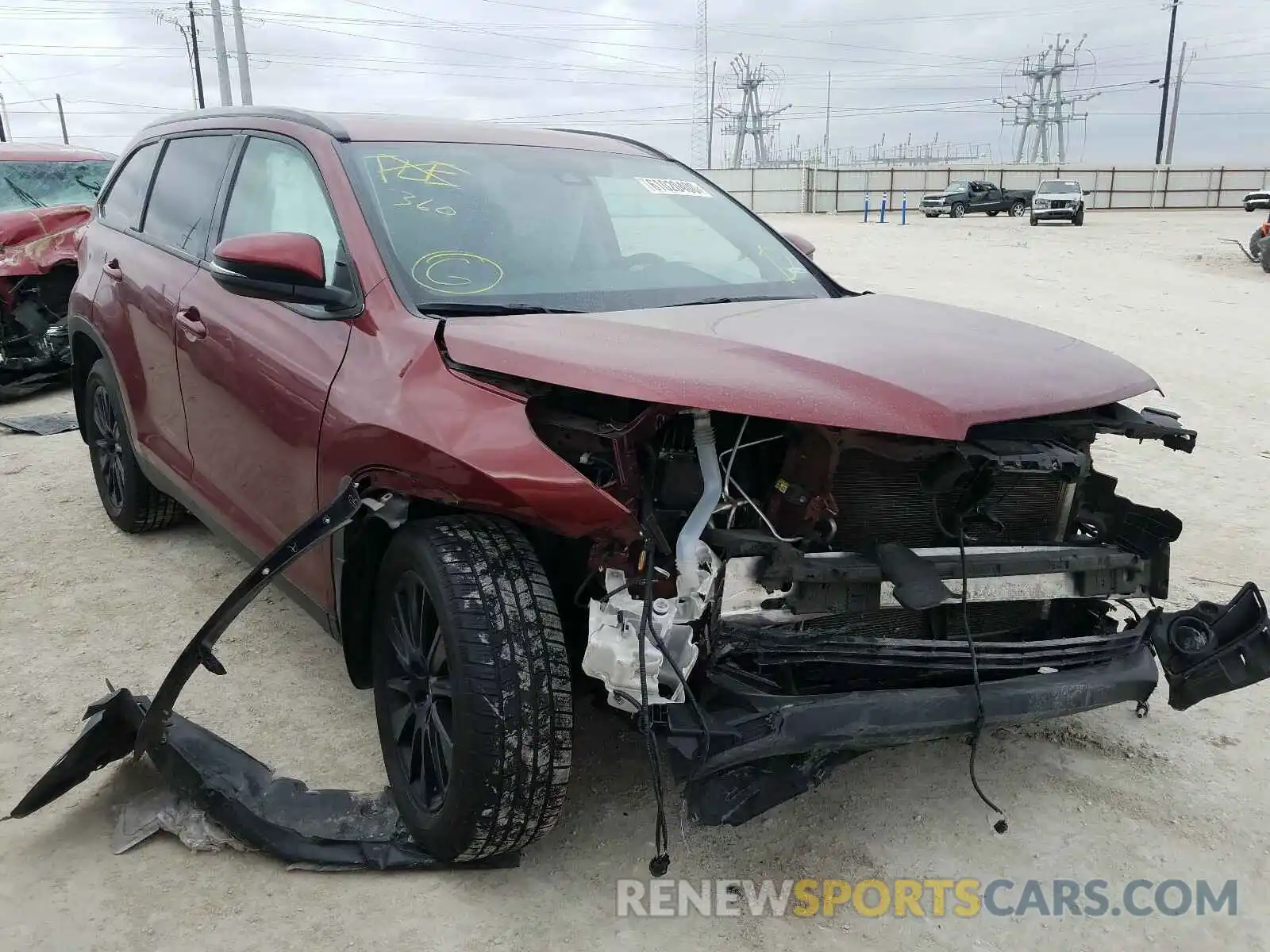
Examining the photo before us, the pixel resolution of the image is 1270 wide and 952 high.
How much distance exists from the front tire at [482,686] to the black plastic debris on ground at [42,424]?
224 inches

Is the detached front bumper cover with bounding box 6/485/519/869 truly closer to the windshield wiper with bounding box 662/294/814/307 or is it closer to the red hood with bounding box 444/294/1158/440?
the red hood with bounding box 444/294/1158/440

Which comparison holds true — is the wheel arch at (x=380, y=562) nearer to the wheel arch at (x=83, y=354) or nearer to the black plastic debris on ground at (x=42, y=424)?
the wheel arch at (x=83, y=354)

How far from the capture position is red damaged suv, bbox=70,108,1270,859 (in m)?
2.18

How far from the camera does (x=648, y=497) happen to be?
2.29 meters

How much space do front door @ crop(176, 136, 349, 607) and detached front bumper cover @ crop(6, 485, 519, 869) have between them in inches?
11.5

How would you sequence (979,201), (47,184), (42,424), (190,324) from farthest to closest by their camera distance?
1. (979,201)
2. (47,184)
3. (42,424)
4. (190,324)

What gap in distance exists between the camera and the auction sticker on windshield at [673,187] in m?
3.63

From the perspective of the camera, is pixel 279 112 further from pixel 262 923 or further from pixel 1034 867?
pixel 1034 867

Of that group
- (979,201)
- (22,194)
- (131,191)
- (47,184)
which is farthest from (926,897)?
(979,201)

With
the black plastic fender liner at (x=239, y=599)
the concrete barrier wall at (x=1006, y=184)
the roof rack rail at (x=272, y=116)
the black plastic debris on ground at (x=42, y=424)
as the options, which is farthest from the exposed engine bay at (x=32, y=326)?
the concrete barrier wall at (x=1006, y=184)

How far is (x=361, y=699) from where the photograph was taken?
335cm

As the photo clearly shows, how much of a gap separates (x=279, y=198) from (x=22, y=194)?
6.75 metres

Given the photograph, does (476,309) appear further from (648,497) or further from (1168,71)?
(1168,71)

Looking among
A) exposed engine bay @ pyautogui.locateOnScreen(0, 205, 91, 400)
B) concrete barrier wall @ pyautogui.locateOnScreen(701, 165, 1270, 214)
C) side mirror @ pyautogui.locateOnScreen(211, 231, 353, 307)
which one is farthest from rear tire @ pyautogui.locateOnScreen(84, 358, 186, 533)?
concrete barrier wall @ pyautogui.locateOnScreen(701, 165, 1270, 214)
